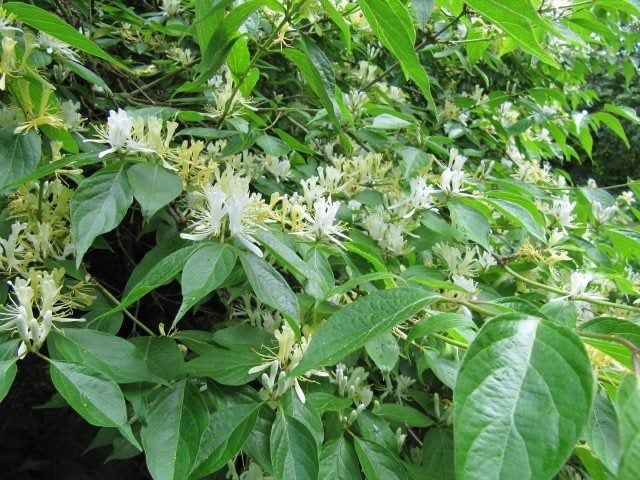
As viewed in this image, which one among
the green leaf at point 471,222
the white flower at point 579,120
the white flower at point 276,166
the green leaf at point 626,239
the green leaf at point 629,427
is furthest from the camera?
the white flower at point 579,120

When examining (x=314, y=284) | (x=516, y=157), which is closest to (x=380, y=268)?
(x=314, y=284)

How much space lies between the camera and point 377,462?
0.73 m

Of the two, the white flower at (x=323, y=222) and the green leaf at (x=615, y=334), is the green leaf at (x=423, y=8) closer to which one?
the white flower at (x=323, y=222)

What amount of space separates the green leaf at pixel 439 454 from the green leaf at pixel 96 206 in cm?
53

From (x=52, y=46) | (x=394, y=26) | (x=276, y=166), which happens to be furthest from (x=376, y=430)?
(x=52, y=46)

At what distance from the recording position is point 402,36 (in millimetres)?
640

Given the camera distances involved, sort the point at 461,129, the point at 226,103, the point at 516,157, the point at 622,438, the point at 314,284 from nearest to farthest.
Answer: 1. the point at 622,438
2. the point at 314,284
3. the point at 226,103
4. the point at 461,129
5. the point at 516,157

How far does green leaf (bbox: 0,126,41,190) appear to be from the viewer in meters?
0.80

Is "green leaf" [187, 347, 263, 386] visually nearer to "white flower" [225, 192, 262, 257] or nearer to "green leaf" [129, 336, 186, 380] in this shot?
"green leaf" [129, 336, 186, 380]

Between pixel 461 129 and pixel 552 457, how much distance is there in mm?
1620

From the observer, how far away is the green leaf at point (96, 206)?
0.73 m

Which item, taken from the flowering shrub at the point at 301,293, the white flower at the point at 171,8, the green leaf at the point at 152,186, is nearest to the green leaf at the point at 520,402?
the flowering shrub at the point at 301,293

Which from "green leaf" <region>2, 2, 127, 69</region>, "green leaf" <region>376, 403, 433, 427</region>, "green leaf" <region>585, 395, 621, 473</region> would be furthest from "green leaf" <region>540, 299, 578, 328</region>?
"green leaf" <region>2, 2, 127, 69</region>

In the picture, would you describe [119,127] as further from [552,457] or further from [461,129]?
[461,129]
